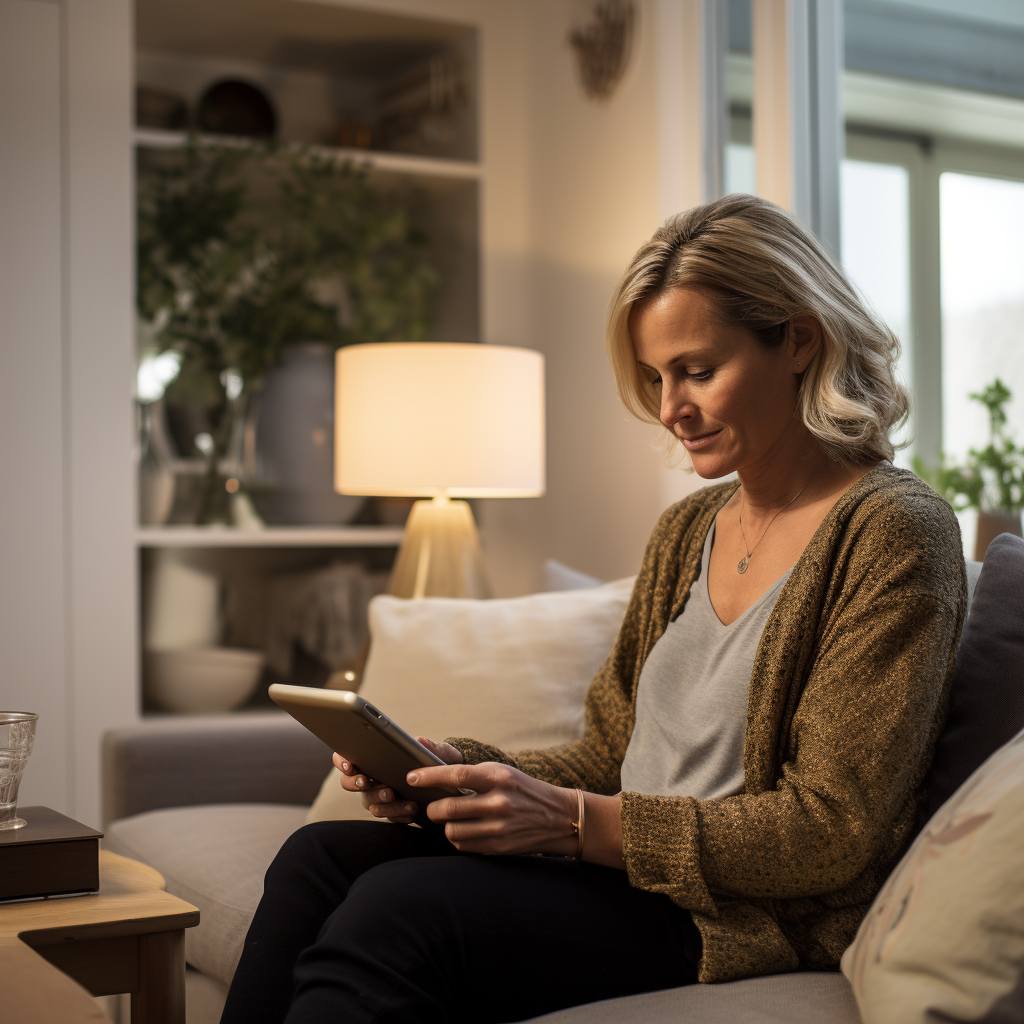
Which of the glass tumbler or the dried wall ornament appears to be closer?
the glass tumbler

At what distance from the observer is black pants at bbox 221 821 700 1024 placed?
3.07 ft

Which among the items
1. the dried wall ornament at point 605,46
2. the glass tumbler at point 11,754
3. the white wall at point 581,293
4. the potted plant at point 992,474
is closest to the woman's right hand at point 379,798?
the glass tumbler at point 11,754

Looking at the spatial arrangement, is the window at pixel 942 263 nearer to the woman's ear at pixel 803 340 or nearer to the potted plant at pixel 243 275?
the woman's ear at pixel 803 340

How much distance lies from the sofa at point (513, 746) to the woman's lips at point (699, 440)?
312mm

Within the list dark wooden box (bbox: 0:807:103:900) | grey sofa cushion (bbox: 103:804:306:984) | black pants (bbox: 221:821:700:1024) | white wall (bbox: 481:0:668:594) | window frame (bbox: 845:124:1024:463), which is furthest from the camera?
white wall (bbox: 481:0:668:594)

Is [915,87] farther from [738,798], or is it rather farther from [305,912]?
[305,912]

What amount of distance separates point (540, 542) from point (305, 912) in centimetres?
188

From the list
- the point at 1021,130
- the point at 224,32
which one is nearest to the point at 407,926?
the point at 1021,130

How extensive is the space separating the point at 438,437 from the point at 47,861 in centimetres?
125

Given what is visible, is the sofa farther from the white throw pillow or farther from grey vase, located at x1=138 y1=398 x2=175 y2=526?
grey vase, located at x1=138 y1=398 x2=175 y2=526

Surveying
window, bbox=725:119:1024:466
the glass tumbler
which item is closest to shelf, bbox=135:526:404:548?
window, bbox=725:119:1024:466

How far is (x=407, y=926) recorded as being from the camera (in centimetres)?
96

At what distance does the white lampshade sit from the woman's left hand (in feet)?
3.94

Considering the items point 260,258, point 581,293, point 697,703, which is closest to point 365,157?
point 260,258
